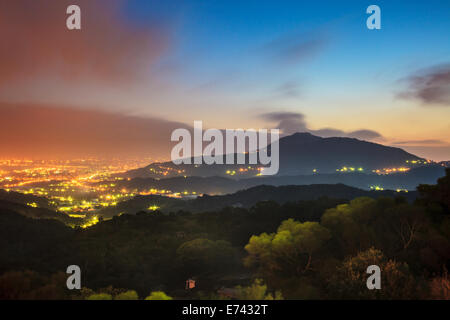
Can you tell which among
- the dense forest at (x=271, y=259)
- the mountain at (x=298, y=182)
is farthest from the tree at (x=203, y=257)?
the mountain at (x=298, y=182)

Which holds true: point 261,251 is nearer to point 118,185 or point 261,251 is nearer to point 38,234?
point 38,234

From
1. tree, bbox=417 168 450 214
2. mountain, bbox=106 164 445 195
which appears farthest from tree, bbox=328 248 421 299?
mountain, bbox=106 164 445 195

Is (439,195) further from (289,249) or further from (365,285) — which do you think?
(365,285)

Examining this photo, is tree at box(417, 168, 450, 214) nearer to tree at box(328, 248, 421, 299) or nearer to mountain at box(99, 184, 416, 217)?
tree at box(328, 248, 421, 299)

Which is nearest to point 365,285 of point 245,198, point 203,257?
point 203,257
